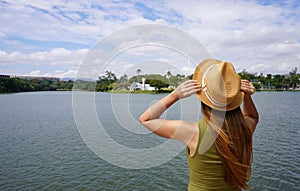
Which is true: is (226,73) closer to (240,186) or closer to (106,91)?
(240,186)

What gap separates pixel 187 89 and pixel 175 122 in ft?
0.75

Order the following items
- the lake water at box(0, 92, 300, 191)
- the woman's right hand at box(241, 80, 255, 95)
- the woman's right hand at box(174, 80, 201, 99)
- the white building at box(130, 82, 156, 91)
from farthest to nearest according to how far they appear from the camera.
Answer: the lake water at box(0, 92, 300, 191)
the white building at box(130, 82, 156, 91)
the woman's right hand at box(241, 80, 255, 95)
the woman's right hand at box(174, 80, 201, 99)

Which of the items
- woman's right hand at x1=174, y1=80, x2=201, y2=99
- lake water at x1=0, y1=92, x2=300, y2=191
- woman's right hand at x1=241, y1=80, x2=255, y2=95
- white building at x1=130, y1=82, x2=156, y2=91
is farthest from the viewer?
lake water at x1=0, y1=92, x2=300, y2=191

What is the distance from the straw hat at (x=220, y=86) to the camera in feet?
5.45

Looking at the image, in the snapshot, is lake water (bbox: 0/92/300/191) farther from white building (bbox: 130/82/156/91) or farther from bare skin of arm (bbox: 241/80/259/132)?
bare skin of arm (bbox: 241/80/259/132)

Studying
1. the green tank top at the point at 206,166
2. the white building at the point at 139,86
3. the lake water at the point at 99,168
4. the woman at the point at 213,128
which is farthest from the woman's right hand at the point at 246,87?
the lake water at the point at 99,168

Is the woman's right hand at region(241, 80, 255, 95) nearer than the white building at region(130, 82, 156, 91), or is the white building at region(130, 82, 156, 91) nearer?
the woman's right hand at region(241, 80, 255, 95)

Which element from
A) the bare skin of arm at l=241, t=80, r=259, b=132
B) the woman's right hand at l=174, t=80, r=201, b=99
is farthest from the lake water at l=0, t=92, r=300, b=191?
the woman's right hand at l=174, t=80, r=201, b=99

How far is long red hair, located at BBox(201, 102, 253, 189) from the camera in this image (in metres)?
1.72

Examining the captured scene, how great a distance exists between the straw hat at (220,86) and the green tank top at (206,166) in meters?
0.18

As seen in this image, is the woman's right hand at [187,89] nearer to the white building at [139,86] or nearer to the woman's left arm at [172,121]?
the woman's left arm at [172,121]

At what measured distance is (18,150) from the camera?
12758 millimetres

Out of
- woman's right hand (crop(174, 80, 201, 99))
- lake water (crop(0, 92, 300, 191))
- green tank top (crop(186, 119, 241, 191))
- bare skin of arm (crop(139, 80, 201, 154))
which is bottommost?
lake water (crop(0, 92, 300, 191))

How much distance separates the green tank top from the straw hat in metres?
0.18
